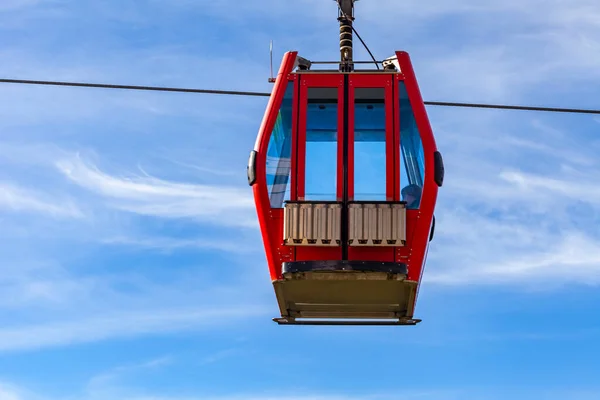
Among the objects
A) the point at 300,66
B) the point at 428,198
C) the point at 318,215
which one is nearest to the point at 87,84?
the point at 300,66

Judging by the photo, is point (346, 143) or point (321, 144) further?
point (321, 144)

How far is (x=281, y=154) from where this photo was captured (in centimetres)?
1434

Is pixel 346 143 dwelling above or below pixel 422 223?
above

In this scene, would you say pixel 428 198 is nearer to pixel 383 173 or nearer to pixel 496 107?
pixel 383 173

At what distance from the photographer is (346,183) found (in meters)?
14.0

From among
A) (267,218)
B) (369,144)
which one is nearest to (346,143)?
(369,144)

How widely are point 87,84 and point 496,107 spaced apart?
534 cm

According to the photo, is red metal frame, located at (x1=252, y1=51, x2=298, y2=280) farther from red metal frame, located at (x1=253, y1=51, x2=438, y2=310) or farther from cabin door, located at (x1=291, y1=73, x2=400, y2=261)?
cabin door, located at (x1=291, y1=73, x2=400, y2=261)

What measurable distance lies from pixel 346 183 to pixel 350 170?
0.18 m

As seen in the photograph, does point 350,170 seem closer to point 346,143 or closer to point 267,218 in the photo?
point 346,143

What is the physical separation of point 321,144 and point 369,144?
578 millimetres

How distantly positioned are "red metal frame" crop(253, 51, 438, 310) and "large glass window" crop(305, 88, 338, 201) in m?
0.06

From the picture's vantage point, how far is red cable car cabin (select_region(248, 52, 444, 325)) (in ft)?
45.3

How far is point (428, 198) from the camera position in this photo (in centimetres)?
1402
